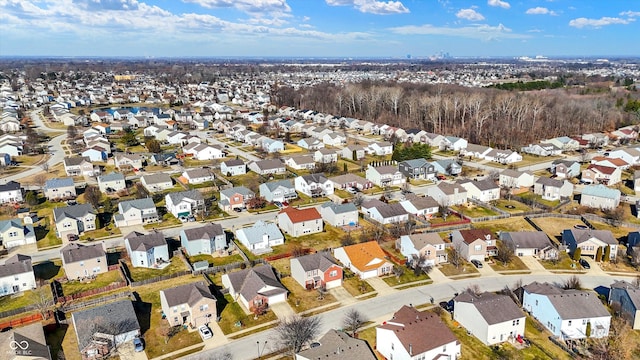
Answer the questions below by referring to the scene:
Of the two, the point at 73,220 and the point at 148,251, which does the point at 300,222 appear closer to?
the point at 148,251

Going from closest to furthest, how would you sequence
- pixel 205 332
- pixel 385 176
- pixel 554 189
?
pixel 205 332 → pixel 554 189 → pixel 385 176

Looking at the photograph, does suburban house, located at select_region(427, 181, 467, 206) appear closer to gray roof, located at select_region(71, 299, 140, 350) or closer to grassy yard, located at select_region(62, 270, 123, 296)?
grassy yard, located at select_region(62, 270, 123, 296)

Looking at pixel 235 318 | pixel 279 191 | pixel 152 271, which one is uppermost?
pixel 279 191

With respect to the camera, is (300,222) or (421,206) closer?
(300,222)

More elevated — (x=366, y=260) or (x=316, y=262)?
(x=316, y=262)

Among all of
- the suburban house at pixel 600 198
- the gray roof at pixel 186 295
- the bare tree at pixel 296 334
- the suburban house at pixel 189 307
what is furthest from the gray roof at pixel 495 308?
the suburban house at pixel 600 198

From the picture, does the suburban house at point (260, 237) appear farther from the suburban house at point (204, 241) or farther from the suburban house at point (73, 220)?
the suburban house at point (73, 220)

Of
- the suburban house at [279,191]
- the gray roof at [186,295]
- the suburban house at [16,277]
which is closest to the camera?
the gray roof at [186,295]

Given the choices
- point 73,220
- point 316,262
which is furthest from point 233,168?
point 316,262
